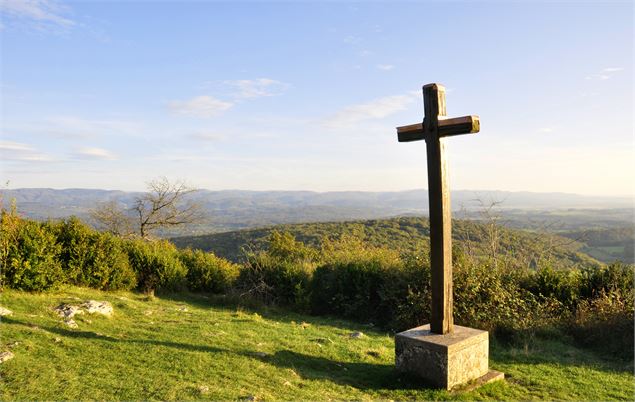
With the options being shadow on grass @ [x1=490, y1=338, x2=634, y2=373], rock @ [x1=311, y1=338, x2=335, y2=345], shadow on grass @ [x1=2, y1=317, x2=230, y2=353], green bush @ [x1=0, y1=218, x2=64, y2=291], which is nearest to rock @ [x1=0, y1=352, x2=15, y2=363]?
shadow on grass @ [x1=2, y1=317, x2=230, y2=353]

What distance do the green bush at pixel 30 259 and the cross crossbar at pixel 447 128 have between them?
30.7 feet

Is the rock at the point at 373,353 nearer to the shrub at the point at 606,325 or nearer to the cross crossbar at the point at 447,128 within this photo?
the cross crossbar at the point at 447,128

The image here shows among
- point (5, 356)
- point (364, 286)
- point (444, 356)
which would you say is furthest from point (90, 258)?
point (444, 356)

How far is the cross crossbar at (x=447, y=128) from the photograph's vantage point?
19.8ft

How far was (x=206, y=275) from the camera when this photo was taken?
52.5 feet

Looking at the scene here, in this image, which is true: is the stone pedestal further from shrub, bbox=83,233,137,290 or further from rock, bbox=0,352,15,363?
shrub, bbox=83,233,137,290

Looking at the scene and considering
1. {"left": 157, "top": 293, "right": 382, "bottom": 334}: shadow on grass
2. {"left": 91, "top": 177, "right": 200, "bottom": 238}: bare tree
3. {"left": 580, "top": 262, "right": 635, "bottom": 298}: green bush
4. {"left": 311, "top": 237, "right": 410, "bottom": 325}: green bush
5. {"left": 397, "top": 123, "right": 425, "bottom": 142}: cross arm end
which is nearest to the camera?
{"left": 397, "top": 123, "right": 425, "bottom": 142}: cross arm end

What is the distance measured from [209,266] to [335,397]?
11.6 meters

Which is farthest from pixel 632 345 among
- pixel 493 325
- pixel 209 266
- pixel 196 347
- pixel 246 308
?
pixel 209 266

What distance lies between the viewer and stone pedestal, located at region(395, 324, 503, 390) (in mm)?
5914

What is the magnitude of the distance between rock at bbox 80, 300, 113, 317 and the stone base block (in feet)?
20.1

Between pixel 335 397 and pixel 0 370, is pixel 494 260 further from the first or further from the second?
pixel 0 370

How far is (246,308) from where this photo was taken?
12961 mm

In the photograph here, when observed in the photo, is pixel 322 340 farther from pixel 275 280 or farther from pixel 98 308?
pixel 275 280
